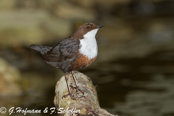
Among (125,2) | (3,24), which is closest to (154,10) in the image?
(125,2)

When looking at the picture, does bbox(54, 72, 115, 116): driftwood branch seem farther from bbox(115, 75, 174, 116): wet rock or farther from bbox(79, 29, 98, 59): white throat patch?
bbox(115, 75, 174, 116): wet rock

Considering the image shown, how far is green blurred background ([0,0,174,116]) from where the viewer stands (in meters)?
8.07

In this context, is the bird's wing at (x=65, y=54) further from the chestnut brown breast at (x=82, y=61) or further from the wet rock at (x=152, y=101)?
the wet rock at (x=152, y=101)

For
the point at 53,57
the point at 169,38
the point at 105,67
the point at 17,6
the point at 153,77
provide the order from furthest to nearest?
the point at 17,6, the point at 169,38, the point at 105,67, the point at 153,77, the point at 53,57

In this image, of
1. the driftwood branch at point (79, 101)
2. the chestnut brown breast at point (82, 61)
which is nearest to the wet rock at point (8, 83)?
the driftwood branch at point (79, 101)

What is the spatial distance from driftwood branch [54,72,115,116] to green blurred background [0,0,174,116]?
219 cm

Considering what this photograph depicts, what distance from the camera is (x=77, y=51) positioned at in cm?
496

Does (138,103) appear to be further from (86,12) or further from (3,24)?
(86,12)

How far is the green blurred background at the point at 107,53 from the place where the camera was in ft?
26.5

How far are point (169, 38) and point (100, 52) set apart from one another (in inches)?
113

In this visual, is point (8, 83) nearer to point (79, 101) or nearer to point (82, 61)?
point (82, 61)

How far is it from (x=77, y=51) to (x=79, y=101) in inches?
27.6

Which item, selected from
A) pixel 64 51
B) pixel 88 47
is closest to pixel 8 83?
pixel 64 51

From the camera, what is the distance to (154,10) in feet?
60.4
